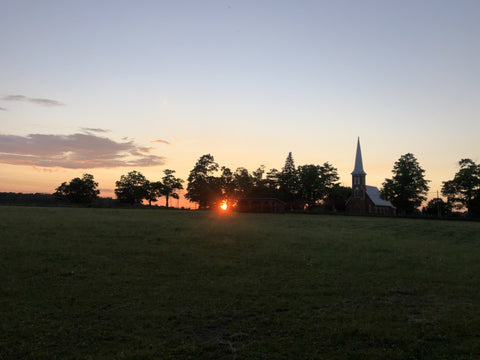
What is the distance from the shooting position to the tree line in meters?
101

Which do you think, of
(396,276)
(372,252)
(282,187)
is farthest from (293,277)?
Answer: (282,187)

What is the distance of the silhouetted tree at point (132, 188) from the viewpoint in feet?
525

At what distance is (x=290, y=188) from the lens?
136m

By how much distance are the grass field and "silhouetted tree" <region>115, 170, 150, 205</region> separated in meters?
133

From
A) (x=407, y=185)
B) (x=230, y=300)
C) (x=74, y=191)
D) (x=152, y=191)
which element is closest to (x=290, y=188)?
(x=407, y=185)

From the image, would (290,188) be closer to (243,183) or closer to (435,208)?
(243,183)

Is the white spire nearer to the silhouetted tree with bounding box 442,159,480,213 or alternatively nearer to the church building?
the church building

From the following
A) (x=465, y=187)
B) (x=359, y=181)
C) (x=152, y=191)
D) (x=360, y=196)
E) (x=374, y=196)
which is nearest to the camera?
(x=465, y=187)

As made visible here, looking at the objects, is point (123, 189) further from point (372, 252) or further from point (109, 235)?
point (372, 252)

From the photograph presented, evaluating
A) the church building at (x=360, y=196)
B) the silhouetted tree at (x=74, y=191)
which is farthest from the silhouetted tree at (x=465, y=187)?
the silhouetted tree at (x=74, y=191)

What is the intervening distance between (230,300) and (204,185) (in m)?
114

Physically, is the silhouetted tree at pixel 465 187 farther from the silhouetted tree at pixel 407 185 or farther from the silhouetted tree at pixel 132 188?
the silhouetted tree at pixel 132 188

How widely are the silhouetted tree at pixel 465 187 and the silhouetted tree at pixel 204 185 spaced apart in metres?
74.6

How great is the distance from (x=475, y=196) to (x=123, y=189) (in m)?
136
